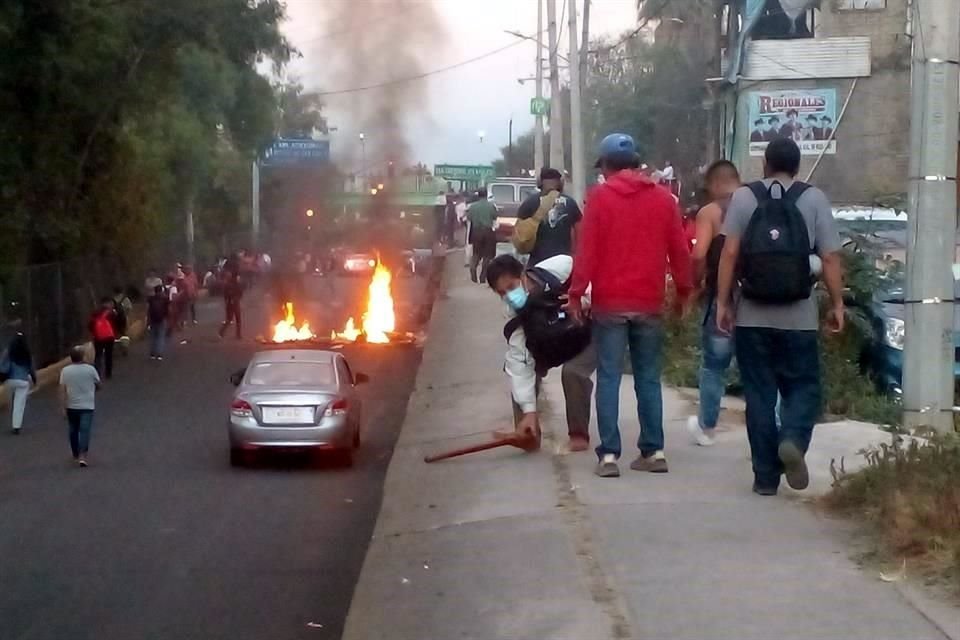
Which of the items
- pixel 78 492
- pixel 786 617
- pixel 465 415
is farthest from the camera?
pixel 78 492

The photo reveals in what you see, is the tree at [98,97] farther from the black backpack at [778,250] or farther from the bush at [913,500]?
the bush at [913,500]

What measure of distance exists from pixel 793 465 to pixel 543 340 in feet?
7.43

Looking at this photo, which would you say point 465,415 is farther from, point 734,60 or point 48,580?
point 734,60

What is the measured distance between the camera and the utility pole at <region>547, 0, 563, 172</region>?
3838 centimetres

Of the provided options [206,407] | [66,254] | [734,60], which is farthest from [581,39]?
[206,407]

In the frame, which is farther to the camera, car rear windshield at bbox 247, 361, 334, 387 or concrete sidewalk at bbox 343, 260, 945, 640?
car rear windshield at bbox 247, 361, 334, 387

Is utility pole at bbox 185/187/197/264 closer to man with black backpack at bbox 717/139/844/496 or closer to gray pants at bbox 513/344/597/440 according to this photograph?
gray pants at bbox 513/344/597/440

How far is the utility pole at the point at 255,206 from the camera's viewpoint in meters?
53.4

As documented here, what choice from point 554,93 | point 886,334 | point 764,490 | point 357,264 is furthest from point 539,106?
point 764,490

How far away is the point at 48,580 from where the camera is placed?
33.3ft

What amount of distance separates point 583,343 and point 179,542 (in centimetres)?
382

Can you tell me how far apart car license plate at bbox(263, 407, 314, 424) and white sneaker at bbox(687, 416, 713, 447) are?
713 centimetres

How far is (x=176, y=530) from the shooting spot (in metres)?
12.3

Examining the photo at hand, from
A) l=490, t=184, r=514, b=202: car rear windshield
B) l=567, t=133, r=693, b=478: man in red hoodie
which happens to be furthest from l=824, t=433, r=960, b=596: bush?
l=490, t=184, r=514, b=202: car rear windshield
